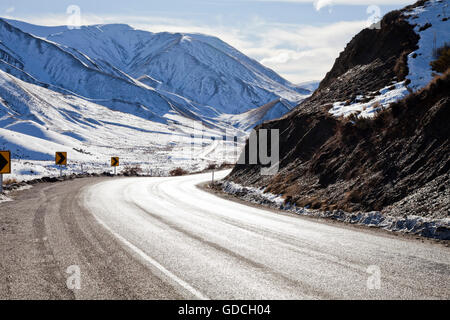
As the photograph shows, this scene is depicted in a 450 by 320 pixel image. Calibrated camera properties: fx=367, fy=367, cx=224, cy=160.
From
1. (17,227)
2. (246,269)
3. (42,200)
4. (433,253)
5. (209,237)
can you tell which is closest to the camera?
(246,269)

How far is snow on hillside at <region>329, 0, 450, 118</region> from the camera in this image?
17969 mm

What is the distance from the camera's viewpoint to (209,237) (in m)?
9.23

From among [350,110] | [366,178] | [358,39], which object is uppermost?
[358,39]

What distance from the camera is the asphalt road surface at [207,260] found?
5516 mm

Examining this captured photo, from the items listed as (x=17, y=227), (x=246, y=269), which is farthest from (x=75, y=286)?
(x=17, y=227)

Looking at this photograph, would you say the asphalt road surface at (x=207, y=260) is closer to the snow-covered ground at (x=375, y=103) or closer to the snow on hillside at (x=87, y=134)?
the snow-covered ground at (x=375, y=103)

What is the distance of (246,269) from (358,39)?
26154mm

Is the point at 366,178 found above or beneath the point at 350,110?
beneath

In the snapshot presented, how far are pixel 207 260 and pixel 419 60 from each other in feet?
60.3

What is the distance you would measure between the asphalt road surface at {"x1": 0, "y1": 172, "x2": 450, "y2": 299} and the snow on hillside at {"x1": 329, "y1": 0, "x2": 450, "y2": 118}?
31.8 feet

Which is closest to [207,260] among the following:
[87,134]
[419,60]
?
[419,60]

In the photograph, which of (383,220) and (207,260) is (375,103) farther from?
(207,260)

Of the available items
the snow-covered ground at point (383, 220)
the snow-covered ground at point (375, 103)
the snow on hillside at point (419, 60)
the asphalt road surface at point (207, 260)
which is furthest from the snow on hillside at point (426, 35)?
the asphalt road surface at point (207, 260)
